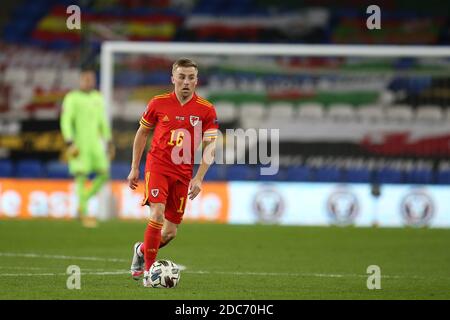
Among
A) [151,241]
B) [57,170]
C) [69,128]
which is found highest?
[69,128]

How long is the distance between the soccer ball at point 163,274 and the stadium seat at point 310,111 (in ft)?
39.0

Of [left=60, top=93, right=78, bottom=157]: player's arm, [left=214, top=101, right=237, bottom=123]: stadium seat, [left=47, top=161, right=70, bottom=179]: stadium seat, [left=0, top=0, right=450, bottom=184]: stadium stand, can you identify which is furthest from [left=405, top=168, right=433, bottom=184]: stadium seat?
[left=47, top=161, right=70, bottom=179]: stadium seat

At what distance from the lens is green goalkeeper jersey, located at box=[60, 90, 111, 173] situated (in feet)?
55.4

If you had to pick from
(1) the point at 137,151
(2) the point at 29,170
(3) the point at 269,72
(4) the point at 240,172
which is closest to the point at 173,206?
(1) the point at 137,151

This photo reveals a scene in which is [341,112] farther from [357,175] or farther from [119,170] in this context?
[119,170]

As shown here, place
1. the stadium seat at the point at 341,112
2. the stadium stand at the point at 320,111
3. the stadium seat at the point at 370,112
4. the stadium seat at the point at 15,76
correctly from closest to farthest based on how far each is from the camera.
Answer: the stadium stand at the point at 320,111 < the stadium seat at the point at 370,112 < the stadium seat at the point at 341,112 < the stadium seat at the point at 15,76

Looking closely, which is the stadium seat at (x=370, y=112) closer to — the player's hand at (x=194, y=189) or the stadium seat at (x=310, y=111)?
the stadium seat at (x=310, y=111)

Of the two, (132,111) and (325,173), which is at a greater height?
(132,111)

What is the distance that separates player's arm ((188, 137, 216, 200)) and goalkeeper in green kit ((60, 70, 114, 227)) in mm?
7650

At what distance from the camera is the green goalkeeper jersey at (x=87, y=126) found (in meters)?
16.9

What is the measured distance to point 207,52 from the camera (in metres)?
19.6

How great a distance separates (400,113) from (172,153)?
454 inches

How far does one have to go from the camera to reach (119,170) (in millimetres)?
19516

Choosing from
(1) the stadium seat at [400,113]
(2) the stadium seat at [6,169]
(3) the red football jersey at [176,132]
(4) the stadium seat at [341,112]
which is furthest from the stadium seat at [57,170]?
(3) the red football jersey at [176,132]
